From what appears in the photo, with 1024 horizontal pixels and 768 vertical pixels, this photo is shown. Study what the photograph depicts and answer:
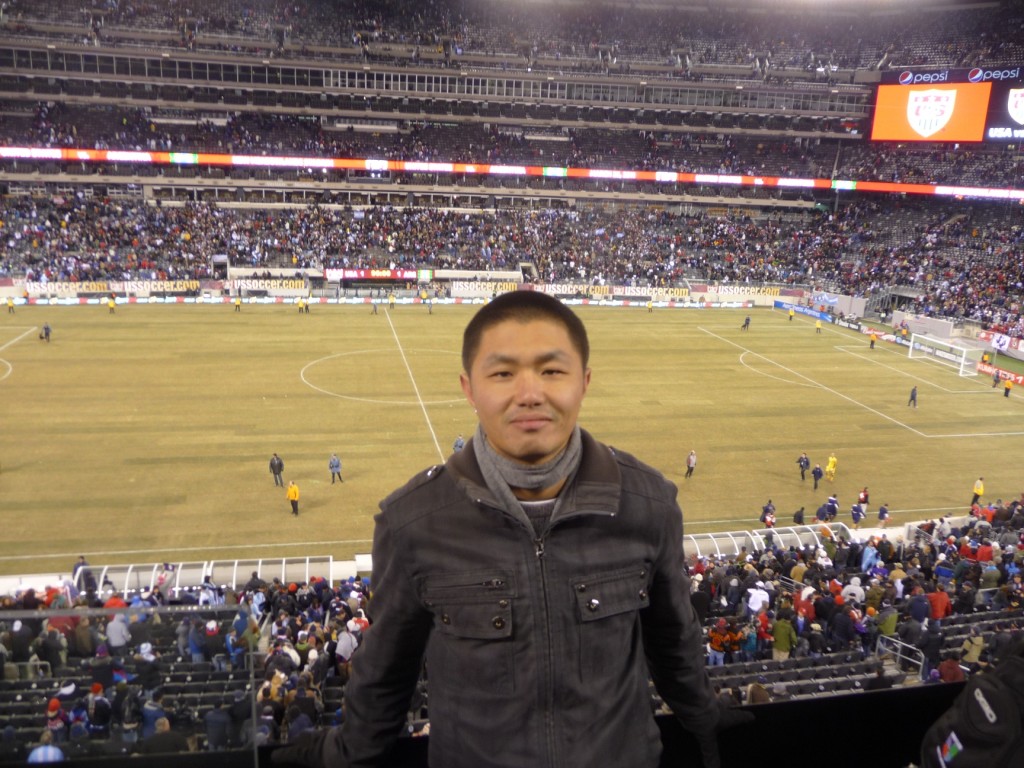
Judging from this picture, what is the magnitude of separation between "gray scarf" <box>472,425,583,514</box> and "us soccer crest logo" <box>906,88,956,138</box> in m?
79.4

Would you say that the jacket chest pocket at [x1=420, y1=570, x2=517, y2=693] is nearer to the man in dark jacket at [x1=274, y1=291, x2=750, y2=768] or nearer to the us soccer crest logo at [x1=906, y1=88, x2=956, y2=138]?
the man in dark jacket at [x1=274, y1=291, x2=750, y2=768]

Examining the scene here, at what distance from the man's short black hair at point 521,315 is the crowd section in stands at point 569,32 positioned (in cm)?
7936

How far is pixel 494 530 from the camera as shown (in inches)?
100

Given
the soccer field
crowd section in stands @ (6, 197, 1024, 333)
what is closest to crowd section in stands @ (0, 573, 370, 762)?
the soccer field

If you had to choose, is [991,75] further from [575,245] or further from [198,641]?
[198,641]

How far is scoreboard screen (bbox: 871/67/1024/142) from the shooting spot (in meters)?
63.6

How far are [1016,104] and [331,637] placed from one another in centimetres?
7265

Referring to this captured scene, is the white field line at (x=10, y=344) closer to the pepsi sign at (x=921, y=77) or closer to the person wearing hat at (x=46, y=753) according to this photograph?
the person wearing hat at (x=46, y=753)

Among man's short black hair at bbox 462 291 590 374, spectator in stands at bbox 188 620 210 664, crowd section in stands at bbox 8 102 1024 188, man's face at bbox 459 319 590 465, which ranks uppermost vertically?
crowd section in stands at bbox 8 102 1024 188

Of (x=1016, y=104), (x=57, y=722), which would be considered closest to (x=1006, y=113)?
(x=1016, y=104)

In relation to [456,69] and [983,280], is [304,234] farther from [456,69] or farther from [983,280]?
[983,280]

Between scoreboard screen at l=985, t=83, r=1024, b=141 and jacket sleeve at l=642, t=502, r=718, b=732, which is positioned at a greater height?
scoreboard screen at l=985, t=83, r=1024, b=141

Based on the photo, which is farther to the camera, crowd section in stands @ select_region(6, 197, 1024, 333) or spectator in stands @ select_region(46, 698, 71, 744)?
crowd section in stands @ select_region(6, 197, 1024, 333)

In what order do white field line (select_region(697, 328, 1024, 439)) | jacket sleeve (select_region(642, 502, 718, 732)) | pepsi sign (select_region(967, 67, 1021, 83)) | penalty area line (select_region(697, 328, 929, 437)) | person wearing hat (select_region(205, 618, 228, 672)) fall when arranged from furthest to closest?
pepsi sign (select_region(967, 67, 1021, 83))
penalty area line (select_region(697, 328, 929, 437))
white field line (select_region(697, 328, 1024, 439))
person wearing hat (select_region(205, 618, 228, 672))
jacket sleeve (select_region(642, 502, 718, 732))
